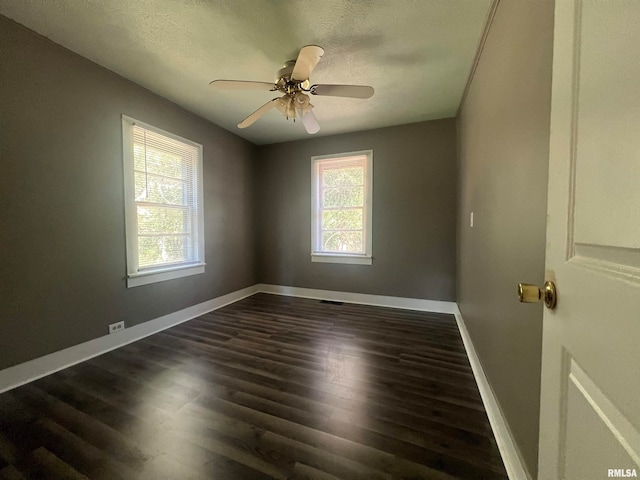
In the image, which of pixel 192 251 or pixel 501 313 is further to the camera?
pixel 192 251

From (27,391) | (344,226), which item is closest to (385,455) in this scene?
(27,391)

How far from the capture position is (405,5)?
163 centimetres

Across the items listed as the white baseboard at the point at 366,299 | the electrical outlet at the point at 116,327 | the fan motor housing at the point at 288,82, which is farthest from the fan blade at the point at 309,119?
the electrical outlet at the point at 116,327

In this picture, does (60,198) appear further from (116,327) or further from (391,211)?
(391,211)

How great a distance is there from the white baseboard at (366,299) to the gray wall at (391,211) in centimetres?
8

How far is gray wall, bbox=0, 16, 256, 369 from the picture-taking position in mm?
1806

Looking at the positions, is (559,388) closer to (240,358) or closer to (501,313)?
(501,313)

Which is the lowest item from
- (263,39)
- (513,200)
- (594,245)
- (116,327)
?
(116,327)

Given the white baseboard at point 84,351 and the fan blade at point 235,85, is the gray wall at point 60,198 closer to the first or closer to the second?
the white baseboard at point 84,351

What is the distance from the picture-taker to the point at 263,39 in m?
1.93

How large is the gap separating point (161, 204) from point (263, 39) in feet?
6.66

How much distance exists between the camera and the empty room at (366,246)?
518mm

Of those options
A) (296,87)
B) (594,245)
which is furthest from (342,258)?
(594,245)

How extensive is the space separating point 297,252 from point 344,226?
0.93 meters
